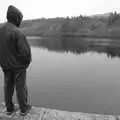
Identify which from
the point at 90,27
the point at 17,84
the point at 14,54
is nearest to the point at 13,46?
the point at 14,54

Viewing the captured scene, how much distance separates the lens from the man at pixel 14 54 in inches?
112

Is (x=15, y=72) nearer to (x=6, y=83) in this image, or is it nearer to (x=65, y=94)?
(x=6, y=83)

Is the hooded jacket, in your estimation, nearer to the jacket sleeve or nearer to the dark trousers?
the jacket sleeve

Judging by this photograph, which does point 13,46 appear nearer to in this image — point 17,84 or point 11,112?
point 17,84

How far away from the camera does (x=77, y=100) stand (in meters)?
9.79

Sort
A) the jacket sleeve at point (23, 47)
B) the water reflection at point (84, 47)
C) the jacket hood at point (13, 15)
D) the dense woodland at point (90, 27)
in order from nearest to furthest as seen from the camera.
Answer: the jacket sleeve at point (23, 47)
the jacket hood at point (13, 15)
the water reflection at point (84, 47)
the dense woodland at point (90, 27)

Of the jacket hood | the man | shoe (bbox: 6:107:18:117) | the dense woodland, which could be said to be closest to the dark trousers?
the man

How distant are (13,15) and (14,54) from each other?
2.25 feet

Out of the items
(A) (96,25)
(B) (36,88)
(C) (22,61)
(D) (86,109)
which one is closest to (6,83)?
(C) (22,61)

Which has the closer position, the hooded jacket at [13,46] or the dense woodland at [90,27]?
the hooded jacket at [13,46]

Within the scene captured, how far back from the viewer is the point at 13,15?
9.82 ft

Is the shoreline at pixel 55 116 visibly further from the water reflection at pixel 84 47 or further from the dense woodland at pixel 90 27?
the dense woodland at pixel 90 27

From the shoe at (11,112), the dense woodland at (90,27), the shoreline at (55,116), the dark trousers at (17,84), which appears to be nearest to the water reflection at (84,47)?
the shoreline at (55,116)

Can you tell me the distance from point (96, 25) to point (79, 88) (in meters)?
87.8
